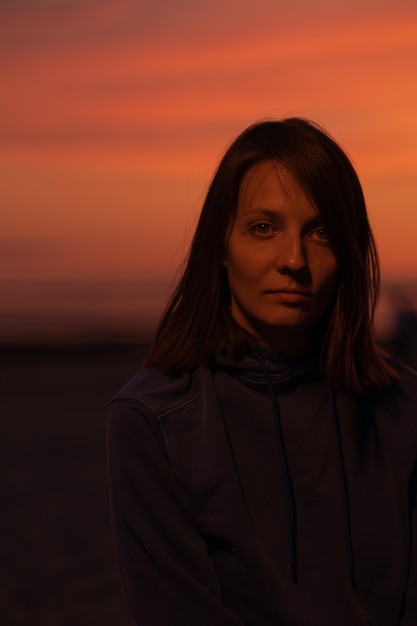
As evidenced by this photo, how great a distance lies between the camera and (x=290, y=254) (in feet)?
9.63

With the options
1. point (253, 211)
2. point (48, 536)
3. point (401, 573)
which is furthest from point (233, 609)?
point (48, 536)

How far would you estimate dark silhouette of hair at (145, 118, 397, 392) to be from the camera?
299 centimetres

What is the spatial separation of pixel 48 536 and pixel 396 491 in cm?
706

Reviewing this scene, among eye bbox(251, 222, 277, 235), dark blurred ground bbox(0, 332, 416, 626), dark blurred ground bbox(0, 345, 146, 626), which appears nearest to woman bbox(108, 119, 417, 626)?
eye bbox(251, 222, 277, 235)

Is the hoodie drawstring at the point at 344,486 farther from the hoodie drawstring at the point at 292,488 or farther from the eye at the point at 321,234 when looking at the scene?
the eye at the point at 321,234

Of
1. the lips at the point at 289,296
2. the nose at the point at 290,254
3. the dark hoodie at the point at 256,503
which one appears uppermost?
the nose at the point at 290,254

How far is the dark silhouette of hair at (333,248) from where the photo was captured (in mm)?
2992

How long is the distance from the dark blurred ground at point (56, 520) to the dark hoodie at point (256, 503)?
83cm

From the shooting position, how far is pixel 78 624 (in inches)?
285

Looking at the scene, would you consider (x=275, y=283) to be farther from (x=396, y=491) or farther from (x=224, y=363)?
(x=396, y=491)

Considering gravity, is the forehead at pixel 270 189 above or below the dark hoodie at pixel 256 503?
above

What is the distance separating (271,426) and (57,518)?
7855 mm

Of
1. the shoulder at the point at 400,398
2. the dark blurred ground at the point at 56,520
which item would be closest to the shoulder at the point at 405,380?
the shoulder at the point at 400,398

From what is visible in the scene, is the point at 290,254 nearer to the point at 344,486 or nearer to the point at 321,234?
the point at 321,234
